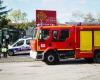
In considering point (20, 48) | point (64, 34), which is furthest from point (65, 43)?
point (20, 48)

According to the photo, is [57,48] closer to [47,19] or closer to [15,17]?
[47,19]

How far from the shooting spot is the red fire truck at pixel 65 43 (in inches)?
1051

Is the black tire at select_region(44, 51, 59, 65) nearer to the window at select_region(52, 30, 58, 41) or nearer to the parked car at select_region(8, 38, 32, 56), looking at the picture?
the window at select_region(52, 30, 58, 41)

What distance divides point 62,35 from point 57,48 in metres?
0.93

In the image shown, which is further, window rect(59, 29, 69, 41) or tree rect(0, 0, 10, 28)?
tree rect(0, 0, 10, 28)

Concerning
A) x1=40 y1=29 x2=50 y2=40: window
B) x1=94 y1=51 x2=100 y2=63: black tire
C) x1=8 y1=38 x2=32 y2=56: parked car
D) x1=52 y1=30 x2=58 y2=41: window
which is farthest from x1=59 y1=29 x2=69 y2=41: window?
x1=8 y1=38 x2=32 y2=56: parked car

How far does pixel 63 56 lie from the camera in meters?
27.0

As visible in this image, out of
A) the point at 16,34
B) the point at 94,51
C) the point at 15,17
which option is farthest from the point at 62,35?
the point at 15,17

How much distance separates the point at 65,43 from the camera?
26953 mm

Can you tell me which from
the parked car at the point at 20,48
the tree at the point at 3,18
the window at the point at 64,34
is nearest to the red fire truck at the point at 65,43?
the window at the point at 64,34

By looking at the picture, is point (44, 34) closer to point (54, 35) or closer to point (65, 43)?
point (54, 35)

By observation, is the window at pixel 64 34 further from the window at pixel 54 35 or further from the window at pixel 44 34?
the window at pixel 44 34

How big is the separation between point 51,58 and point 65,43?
139cm

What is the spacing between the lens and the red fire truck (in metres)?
26.7
